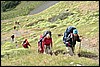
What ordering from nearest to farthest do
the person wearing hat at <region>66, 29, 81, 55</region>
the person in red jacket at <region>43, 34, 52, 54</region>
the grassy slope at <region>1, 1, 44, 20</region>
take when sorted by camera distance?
1. the person wearing hat at <region>66, 29, 81, 55</region>
2. the person in red jacket at <region>43, 34, 52, 54</region>
3. the grassy slope at <region>1, 1, 44, 20</region>

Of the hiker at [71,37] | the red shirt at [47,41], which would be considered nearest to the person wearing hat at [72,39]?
the hiker at [71,37]

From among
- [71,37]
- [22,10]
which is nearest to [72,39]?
[71,37]

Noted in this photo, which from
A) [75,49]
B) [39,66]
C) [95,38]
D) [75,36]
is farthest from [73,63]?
[95,38]

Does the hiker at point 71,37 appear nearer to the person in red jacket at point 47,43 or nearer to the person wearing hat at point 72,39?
the person wearing hat at point 72,39

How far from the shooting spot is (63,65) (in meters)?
14.0

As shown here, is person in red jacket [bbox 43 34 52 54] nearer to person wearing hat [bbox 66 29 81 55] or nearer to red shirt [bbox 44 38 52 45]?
red shirt [bbox 44 38 52 45]

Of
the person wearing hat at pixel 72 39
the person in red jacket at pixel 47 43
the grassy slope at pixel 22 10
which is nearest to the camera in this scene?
the person wearing hat at pixel 72 39

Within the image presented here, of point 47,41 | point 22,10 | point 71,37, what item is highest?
point 71,37

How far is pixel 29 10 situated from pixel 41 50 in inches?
3906

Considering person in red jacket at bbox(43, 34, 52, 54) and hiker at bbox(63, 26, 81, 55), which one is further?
person in red jacket at bbox(43, 34, 52, 54)

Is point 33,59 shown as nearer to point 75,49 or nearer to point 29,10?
point 75,49

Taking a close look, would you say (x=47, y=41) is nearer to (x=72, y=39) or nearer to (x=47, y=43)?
(x=47, y=43)

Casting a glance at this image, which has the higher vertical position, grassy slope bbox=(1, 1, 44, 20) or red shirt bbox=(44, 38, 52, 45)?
red shirt bbox=(44, 38, 52, 45)

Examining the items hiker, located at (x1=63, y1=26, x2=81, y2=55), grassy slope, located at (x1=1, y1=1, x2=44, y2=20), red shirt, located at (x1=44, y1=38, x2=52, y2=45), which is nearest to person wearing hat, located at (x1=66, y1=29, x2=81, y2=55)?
hiker, located at (x1=63, y1=26, x2=81, y2=55)
